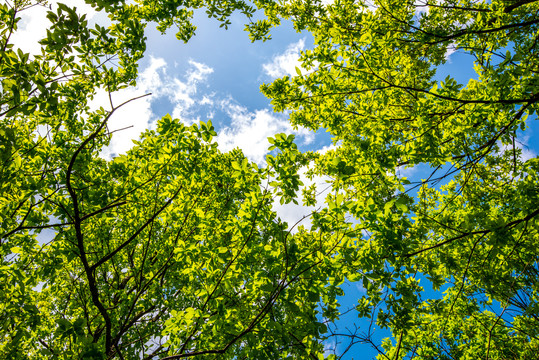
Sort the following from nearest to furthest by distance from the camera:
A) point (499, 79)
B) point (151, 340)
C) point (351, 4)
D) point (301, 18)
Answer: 1. point (499, 79)
2. point (151, 340)
3. point (351, 4)
4. point (301, 18)

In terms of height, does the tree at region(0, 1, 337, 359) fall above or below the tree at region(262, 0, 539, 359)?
below

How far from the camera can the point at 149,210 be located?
4836mm

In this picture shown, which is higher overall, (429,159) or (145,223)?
(429,159)

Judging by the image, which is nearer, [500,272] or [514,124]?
[514,124]

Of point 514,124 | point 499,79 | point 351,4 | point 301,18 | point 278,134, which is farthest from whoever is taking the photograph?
point 301,18

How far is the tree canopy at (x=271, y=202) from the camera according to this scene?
279 cm

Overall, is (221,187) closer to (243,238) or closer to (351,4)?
(243,238)

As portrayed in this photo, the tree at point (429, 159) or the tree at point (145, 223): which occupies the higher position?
the tree at point (429, 159)

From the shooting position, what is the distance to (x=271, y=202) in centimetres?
307

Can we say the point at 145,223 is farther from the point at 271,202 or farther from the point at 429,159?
the point at 429,159

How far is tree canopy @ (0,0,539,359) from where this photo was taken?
2.79 metres

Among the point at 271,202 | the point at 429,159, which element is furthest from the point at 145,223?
the point at 429,159

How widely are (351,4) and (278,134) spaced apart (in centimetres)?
467

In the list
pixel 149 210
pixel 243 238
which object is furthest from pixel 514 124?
pixel 149 210
